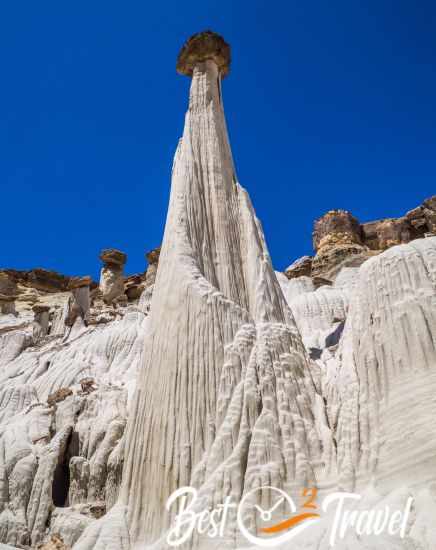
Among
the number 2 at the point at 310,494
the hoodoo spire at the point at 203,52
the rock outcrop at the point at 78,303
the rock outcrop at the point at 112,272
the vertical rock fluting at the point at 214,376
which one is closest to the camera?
the number 2 at the point at 310,494

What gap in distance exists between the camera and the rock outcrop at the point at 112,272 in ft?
121

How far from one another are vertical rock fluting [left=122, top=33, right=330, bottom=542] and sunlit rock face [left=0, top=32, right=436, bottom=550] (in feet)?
0.08

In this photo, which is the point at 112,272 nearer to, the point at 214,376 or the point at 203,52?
the point at 203,52

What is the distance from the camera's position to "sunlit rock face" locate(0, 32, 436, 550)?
7.28 m

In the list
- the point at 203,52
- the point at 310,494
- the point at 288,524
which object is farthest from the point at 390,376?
the point at 203,52

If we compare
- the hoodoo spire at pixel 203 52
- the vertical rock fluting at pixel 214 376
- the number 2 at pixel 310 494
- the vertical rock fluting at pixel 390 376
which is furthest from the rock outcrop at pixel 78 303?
the number 2 at pixel 310 494

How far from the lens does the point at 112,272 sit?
37.7 metres

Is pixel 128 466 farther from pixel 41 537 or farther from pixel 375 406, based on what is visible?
pixel 375 406

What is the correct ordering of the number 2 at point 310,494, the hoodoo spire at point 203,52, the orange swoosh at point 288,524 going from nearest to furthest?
1. the orange swoosh at point 288,524
2. the number 2 at point 310,494
3. the hoodoo spire at point 203,52

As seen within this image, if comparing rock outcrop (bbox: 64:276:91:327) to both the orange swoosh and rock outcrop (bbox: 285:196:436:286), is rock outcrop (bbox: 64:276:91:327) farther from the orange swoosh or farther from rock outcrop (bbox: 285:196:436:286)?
rock outcrop (bbox: 285:196:436:286)

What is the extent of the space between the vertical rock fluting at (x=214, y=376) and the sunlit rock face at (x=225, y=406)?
1.0 inches

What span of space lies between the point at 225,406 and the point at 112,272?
29853 mm

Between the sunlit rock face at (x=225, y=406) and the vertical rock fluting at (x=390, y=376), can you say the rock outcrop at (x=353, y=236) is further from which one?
the vertical rock fluting at (x=390, y=376)

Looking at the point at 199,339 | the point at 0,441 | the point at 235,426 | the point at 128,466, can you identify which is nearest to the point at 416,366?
the point at 235,426
